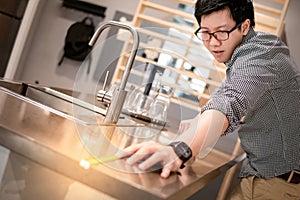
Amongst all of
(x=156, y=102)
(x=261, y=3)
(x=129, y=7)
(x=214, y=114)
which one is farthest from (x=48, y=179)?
(x=129, y=7)

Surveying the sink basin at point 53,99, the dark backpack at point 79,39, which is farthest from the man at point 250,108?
the dark backpack at point 79,39

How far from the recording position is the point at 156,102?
2.24 m

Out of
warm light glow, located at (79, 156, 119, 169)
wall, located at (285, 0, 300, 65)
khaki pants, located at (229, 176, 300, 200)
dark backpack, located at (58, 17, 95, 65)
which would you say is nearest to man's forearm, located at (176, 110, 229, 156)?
warm light glow, located at (79, 156, 119, 169)

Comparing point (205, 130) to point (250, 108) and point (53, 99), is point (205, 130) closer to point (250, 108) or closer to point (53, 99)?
point (250, 108)

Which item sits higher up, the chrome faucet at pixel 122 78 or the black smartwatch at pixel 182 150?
the chrome faucet at pixel 122 78

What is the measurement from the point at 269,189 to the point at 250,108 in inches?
15.6

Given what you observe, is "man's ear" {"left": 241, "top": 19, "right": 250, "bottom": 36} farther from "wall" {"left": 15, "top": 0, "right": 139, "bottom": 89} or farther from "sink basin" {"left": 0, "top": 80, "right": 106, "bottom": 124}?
"wall" {"left": 15, "top": 0, "right": 139, "bottom": 89}

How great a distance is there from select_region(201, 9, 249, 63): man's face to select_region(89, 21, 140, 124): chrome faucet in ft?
0.78

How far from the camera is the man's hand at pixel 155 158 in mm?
897

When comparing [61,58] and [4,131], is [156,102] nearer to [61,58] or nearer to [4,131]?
[4,131]

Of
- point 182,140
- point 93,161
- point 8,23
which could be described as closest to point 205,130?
point 182,140

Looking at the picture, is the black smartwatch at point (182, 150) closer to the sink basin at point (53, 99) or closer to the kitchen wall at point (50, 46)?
the sink basin at point (53, 99)

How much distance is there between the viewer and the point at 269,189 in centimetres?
138

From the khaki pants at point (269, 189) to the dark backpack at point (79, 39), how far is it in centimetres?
284
